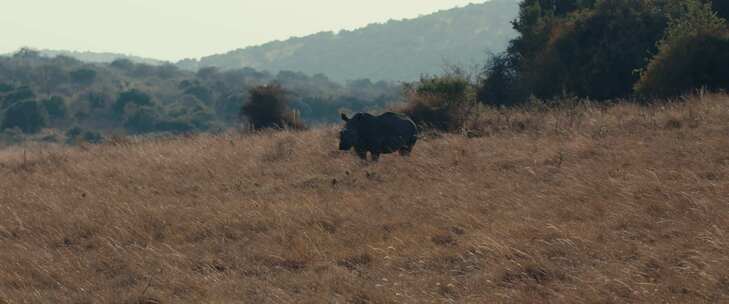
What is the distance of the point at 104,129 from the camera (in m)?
66.2

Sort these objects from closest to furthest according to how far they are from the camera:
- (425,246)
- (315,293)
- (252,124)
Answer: (315,293), (425,246), (252,124)

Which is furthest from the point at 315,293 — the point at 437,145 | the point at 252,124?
the point at 252,124

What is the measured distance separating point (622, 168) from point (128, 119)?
5980 cm

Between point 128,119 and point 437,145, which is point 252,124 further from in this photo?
point 128,119

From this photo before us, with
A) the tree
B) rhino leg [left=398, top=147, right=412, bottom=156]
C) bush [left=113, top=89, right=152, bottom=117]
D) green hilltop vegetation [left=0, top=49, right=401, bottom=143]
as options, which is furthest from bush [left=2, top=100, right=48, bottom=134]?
rhino leg [left=398, top=147, right=412, bottom=156]

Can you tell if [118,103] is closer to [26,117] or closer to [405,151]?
[26,117]

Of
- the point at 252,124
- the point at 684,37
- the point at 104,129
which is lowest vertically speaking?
the point at 104,129

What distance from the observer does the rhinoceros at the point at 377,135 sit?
1516cm

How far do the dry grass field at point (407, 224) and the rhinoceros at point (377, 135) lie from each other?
420mm

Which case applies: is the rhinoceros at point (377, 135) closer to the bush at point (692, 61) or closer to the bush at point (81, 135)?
the bush at point (692, 61)

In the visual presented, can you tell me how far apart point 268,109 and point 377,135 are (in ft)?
39.3

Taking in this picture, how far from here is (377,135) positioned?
1521cm

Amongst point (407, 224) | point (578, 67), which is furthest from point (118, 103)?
point (407, 224)

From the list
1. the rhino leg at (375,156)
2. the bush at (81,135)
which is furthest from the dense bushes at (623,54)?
the bush at (81,135)
